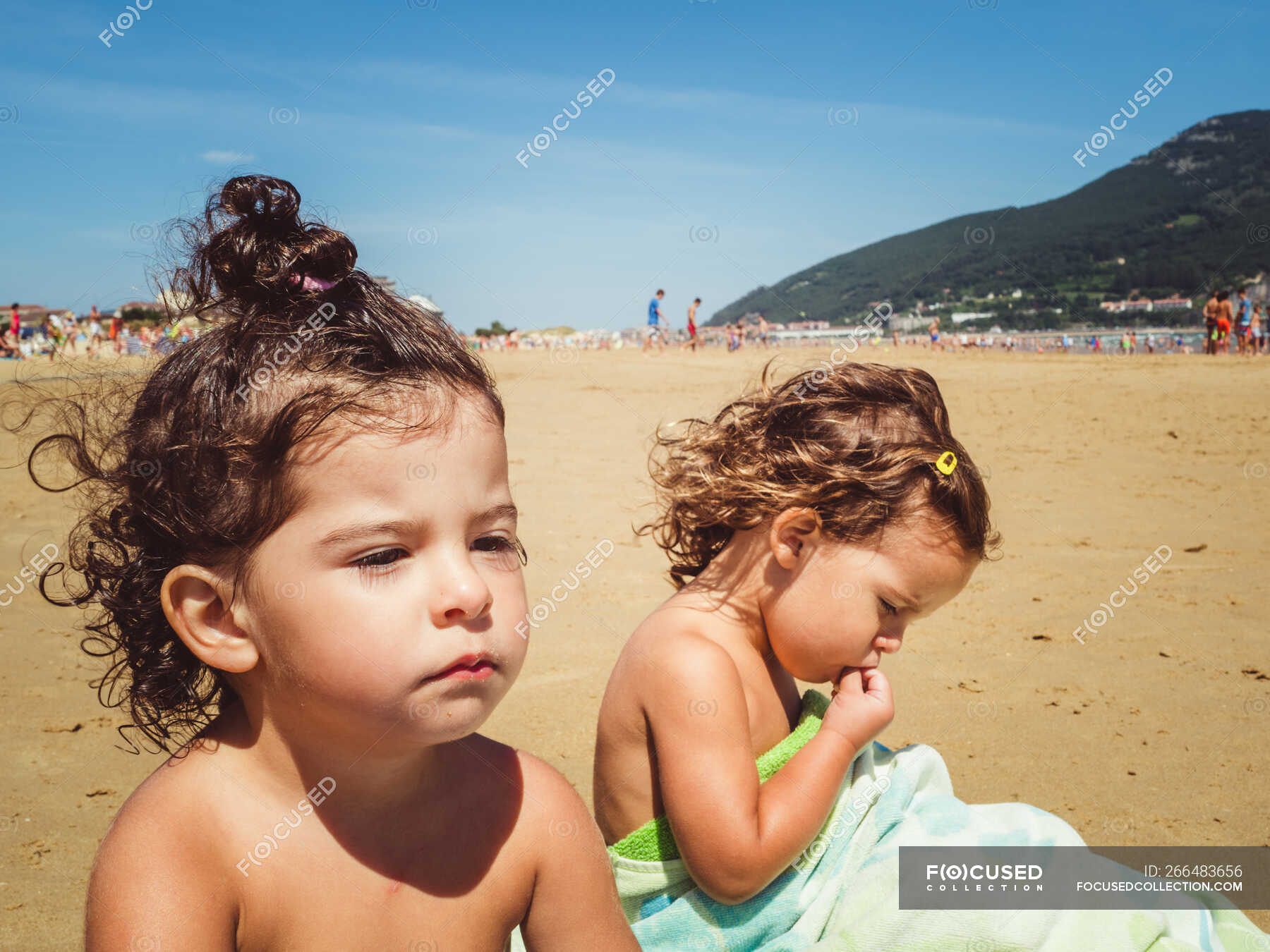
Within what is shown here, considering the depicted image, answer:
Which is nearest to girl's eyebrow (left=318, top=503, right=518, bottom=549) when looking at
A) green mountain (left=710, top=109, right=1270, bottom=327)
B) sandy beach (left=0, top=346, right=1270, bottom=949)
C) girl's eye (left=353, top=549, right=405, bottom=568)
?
girl's eye (left=353, top=549, right=405, bottom=568)

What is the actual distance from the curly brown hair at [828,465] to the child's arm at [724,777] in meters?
0.49

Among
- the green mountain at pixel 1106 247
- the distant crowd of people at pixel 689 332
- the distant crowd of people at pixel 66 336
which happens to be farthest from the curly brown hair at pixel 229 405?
the green mountain at pixel 1106 247

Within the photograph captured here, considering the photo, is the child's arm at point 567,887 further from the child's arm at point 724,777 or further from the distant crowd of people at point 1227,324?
the distant crowd of people at point 1227,324

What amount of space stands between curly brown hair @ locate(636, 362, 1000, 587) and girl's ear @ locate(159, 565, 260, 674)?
1.39 meters

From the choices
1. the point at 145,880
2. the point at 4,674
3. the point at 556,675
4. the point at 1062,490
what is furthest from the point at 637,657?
the point at 1062,490

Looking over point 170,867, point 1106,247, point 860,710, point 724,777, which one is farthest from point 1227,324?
point 1106,247

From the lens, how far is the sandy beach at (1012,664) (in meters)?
2.89

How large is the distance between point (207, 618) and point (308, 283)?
1.93 ft

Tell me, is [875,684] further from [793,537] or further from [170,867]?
[170,867]

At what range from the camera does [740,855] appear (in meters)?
1.87

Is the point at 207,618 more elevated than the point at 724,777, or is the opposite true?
the point at 207,618

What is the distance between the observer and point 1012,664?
422 cm

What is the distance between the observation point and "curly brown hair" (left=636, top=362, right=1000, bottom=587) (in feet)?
7.22

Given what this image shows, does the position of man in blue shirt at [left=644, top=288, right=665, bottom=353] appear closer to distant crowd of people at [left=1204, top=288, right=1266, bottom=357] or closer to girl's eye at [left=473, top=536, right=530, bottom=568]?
distant crowd of people at [left=1204, top=288, right=1266, bottom=357]
